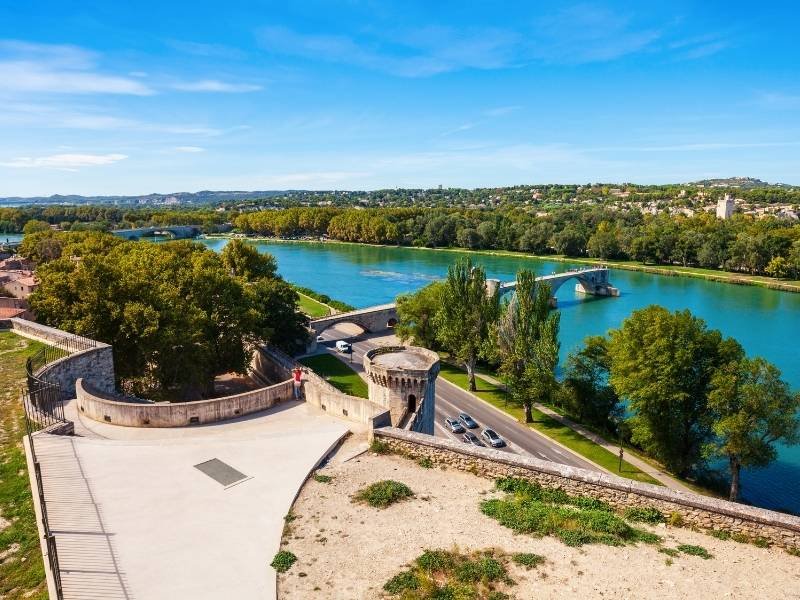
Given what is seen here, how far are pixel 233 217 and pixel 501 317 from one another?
166952 mm

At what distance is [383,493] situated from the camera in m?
14.6

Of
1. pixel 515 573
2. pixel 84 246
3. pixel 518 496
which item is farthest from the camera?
pixel 84 246

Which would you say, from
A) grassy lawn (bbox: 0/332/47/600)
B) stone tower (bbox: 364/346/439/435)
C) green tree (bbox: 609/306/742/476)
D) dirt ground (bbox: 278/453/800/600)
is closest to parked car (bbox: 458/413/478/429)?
green tree (bbox: 609/306/742/476)

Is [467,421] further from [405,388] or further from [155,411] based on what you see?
[155,411]

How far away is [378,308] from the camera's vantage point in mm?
57812

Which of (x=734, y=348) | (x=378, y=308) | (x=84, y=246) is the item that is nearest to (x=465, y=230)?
(x=378, y=308)

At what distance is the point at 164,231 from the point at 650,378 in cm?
15589

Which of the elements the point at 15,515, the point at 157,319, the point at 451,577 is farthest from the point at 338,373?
the point at 451,577

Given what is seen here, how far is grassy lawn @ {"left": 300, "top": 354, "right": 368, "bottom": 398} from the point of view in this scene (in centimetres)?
3872

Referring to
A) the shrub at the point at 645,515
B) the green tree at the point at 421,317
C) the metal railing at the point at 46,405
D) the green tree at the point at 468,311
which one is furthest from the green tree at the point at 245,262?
the shrub at the point at 645,515

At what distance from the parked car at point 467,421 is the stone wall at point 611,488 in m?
16.2

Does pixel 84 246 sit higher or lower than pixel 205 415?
higher

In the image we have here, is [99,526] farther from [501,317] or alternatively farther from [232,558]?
[501,317]

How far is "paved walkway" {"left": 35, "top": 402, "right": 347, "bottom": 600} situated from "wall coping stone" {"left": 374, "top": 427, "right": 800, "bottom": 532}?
3113mm
